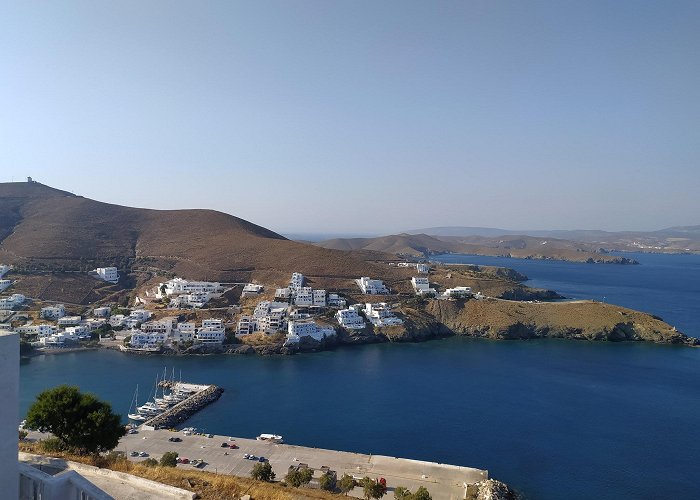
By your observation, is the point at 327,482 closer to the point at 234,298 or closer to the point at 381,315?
the point at 381,315

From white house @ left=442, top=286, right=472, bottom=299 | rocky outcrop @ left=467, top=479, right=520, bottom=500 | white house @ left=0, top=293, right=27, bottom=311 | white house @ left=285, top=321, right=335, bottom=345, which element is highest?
white house @ left=442, top=286, right=472, bottom=299

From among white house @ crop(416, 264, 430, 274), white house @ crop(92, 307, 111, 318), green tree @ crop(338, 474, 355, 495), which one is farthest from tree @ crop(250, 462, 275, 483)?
white house @ crop(416, 264, 430, 274)

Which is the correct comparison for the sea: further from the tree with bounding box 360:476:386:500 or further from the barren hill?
the barren hill

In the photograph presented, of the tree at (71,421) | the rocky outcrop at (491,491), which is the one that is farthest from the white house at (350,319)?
the tree at (71,421)

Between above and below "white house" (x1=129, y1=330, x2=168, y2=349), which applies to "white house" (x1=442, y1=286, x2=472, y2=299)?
above

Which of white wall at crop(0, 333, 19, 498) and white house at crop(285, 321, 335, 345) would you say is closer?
white wall at crop(0, 333, 19, 498)

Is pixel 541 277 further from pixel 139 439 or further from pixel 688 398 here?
pixel 139 439
